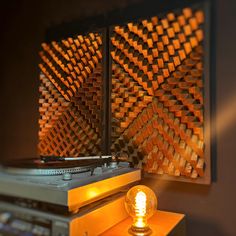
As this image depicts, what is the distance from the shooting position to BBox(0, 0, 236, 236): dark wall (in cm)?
126

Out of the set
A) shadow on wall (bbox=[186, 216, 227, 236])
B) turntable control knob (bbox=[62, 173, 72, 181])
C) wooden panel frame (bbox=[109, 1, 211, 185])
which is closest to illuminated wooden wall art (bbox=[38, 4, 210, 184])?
wooden panel frame (bbox=[109, 1, 211, 185])

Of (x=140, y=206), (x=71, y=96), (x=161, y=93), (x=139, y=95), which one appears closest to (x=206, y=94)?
(x=161, y=93)

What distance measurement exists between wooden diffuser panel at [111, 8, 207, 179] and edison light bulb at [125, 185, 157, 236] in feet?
0.88

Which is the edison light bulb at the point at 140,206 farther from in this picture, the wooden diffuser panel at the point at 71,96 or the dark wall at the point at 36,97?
the wooden diffuser panel at the point at 71,96

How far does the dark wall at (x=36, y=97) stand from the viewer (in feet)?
4.14

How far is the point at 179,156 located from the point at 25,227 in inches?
28.7

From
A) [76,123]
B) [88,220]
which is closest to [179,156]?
[88,220]

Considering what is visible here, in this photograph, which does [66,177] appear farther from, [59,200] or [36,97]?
[36,97]

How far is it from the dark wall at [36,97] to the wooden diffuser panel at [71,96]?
0.52ft

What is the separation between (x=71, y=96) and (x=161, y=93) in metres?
0.60

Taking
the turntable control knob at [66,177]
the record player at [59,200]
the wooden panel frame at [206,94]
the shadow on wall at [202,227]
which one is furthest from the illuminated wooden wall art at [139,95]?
the turntable control knob at [66,177]

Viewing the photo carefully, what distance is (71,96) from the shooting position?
5.69 feet

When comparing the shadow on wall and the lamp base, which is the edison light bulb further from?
the shadow on wall

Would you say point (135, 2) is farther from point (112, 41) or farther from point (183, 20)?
point (183, 20)
